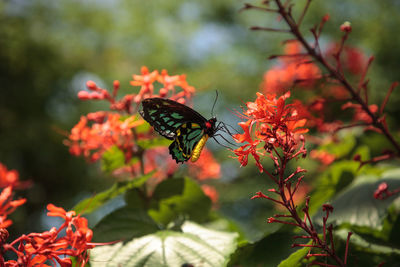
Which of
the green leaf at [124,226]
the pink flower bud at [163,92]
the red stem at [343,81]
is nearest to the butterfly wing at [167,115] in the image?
the pink flower bud at [163,92]

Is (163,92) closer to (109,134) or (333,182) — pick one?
(109,134)

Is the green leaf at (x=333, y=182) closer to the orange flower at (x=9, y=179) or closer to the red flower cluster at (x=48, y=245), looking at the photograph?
the red flower cluster at (x=48, y=245)

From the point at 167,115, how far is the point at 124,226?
1.50 ft

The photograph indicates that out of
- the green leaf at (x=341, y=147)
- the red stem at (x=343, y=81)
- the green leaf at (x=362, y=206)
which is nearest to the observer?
the red stem at (x=343, y=81)

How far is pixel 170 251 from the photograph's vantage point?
4.20ft

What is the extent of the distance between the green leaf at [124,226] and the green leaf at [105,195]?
77 mm

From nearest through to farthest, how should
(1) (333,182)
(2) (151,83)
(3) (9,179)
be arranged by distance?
(2) (151,83), (1) (333,182), (3) (9,179)

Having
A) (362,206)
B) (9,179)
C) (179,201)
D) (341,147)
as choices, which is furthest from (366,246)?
(9,179)

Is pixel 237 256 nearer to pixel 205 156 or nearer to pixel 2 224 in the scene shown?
pixel 2 224

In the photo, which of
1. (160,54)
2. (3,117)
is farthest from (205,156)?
(160,54)

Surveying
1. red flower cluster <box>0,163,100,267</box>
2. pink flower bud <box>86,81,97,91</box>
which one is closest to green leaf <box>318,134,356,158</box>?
pink flower bud <box>86,81,97,91</box>

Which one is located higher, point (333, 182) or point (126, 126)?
point (126, 126)

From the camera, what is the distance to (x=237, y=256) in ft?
4.22

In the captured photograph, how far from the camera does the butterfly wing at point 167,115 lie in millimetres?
1479
